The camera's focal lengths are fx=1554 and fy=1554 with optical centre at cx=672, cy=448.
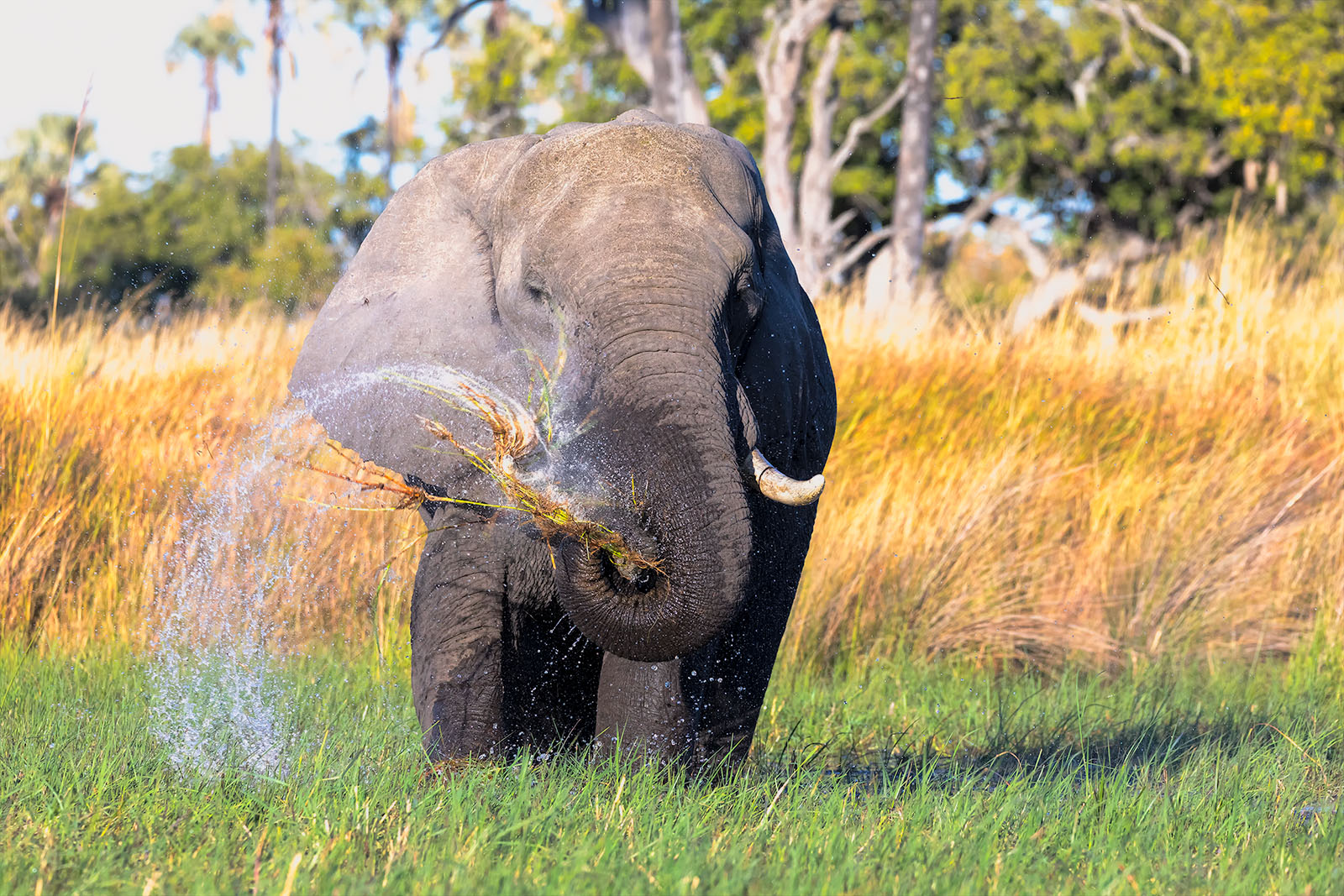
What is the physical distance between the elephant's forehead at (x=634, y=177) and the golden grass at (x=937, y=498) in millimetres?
2088

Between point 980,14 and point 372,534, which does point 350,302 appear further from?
point 980,14

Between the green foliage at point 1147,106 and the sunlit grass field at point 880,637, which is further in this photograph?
the green foliage at point 1147,106

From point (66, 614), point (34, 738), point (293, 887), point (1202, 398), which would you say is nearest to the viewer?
point (293, 887)

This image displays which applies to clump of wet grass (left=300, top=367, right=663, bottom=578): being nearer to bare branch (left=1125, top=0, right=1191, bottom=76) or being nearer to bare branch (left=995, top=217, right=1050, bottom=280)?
bare branch (left=1125, top=0, right=1191, bottom=76)

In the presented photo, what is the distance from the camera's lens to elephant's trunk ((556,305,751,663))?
312 centimetres

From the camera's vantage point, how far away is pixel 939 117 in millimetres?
24594

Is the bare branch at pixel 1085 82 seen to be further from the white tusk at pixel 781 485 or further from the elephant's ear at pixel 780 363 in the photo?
the white tusk at pixel 781 485

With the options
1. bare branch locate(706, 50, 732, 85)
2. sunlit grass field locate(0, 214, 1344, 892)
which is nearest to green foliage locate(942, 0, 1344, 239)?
bare branch locate(706, 50, 732, 85)

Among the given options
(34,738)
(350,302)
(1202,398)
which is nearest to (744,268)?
(350,302)

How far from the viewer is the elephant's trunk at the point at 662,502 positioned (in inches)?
123

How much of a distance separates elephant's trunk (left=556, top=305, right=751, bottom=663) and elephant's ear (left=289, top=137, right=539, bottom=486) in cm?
56

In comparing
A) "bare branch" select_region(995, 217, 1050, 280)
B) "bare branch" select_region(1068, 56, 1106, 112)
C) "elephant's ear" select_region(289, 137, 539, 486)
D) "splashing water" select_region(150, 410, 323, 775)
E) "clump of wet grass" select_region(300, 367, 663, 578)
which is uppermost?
"bare branch" select_region(1068, 56, 1106, 112)

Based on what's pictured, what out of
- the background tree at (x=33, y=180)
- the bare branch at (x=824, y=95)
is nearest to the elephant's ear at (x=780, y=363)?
the bare branch at (x=824, y=95)

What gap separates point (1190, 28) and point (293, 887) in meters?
23.2
